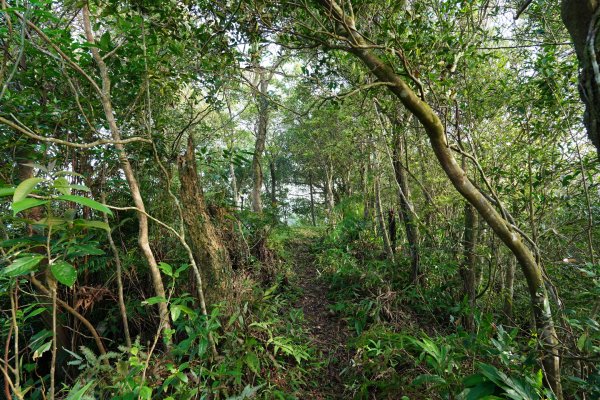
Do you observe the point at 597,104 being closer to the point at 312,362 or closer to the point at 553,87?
the point at 553,87

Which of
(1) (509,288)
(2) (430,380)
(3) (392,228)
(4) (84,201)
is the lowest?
(2) (430,380)

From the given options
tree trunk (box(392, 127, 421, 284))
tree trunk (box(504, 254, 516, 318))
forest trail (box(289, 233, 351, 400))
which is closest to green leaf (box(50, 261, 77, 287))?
forest trail (box(289, 233, 351, 400))

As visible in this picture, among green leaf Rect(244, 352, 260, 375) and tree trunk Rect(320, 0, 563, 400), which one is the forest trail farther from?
tree trunk Rect(320, 0, 563, 400)

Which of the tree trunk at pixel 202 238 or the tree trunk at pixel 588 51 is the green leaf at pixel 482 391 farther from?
the tree trunk at pixel 202 238

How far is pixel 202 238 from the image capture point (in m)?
3.65

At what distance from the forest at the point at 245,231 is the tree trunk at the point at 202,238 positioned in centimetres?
2

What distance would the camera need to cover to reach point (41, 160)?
3.06 metres

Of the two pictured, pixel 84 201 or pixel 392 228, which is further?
pixel 392 228

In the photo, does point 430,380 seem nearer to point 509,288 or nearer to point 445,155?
point 445,155

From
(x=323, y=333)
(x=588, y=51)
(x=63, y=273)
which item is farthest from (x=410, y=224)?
(x=63, y=273)

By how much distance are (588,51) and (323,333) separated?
439 centimetres

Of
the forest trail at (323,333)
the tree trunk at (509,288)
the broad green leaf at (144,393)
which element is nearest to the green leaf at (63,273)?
the broad green leaf at (144,393)

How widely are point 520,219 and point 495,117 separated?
181 centimetres

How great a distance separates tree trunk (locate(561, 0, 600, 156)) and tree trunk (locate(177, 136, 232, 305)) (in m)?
3.39
